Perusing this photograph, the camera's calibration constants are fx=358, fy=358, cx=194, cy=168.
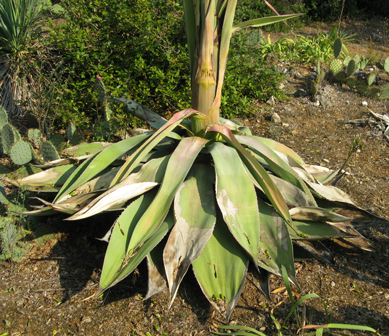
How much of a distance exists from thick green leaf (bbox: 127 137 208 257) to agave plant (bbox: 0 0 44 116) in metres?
2.76

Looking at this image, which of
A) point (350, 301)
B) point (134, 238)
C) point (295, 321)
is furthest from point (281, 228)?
point (134, 238)

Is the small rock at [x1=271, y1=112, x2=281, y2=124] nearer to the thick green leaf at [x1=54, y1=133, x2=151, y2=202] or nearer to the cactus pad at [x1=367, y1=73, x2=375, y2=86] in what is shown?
the cactus pad at [x1=367, y1=73, x2=375, y2=86]

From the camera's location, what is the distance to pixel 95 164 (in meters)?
2.27

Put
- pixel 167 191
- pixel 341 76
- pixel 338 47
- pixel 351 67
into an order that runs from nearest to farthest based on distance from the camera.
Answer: pixel 167 191 < pixel 351 67 < pixel 341 76 < pixel 338 47

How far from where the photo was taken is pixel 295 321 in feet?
6.36

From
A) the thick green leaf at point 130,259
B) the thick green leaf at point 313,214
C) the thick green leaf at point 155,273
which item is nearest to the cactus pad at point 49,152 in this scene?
the thick green leaf at point 130,259

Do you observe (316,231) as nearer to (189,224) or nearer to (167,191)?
(189,224)

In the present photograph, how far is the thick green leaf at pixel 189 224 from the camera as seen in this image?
177 cm

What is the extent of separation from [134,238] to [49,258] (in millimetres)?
867

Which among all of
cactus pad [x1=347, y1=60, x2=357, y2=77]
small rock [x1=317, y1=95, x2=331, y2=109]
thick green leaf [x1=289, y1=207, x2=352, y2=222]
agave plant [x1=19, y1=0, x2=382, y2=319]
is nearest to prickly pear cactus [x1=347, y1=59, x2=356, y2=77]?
cactus pad [x1=347, y1=60, x2=357, y2=77]

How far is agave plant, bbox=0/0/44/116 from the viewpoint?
4164 millimetres

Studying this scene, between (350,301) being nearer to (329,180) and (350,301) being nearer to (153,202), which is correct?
(329,180)

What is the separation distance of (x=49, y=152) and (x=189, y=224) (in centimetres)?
131

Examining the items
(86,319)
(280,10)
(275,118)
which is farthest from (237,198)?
(280,10)
